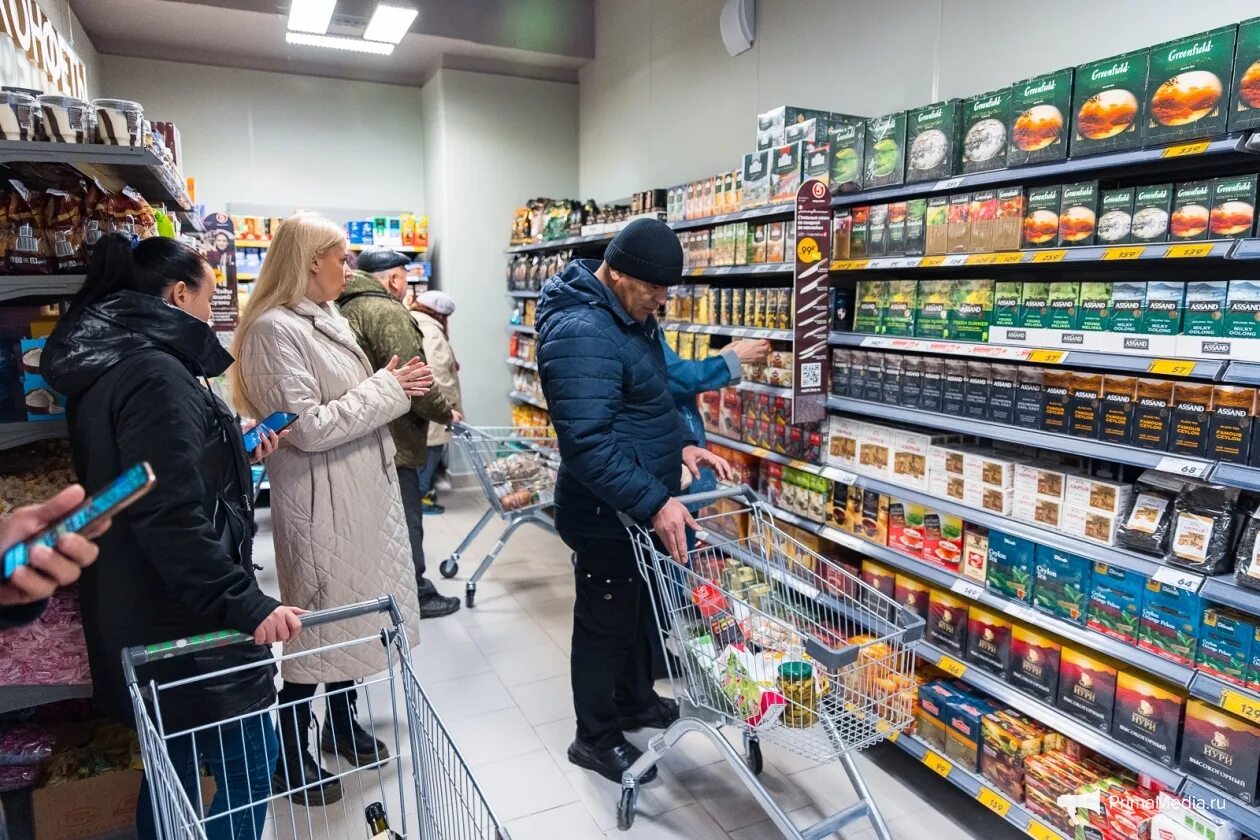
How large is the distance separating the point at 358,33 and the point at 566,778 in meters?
5.32

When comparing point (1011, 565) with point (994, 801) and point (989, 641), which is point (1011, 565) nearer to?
point (989, 641)

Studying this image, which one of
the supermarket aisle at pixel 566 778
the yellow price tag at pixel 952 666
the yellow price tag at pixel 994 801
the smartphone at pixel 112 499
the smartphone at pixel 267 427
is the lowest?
the supermarket aisle at pixel 566 778

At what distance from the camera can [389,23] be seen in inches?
226

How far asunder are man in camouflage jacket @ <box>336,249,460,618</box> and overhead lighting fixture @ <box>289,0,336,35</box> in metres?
2.00

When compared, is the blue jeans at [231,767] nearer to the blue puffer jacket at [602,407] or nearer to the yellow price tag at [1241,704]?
the blue puffer jacket at [602,407]

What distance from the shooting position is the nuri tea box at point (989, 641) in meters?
2.82

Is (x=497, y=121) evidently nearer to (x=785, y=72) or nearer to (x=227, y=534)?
(x=785, y=72)

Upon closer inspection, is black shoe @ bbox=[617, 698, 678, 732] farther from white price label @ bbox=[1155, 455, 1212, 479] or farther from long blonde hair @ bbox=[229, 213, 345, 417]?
white price label @ bbox=[1155, 455, 1212, 479]

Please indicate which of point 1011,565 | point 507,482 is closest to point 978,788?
point 1011,565

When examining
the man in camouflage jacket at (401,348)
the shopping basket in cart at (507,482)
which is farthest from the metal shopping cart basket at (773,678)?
the shopping basket in cart at (507,482)

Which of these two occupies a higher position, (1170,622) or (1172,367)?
(1172,367)

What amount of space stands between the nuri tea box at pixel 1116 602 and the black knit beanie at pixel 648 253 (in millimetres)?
1549

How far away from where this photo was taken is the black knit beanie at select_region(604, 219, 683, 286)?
8.22ft

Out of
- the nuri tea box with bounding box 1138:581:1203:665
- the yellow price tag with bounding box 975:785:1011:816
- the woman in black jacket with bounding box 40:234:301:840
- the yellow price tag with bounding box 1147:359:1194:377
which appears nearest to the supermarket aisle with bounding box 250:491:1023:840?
the yellow price tag with bounding box 975:785:1011:816
